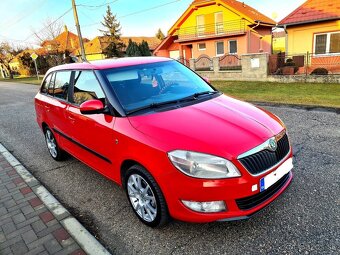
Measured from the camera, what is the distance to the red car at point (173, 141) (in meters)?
2.46

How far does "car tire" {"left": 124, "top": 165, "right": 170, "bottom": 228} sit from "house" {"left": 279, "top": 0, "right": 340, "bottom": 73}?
14713mm

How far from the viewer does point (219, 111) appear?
315cm

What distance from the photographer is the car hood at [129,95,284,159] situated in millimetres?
2520

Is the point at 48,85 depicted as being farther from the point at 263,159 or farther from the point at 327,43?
the point at 327,43

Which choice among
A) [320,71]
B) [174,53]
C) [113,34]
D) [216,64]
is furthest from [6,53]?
[320,71]

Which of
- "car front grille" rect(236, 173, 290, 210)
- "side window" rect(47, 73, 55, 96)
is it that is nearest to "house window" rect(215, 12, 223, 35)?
"side window" rect(47, 73, 55, 96)

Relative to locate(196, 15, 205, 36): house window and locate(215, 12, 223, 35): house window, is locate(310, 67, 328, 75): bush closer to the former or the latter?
locate(215, 12, 223, 35): house window

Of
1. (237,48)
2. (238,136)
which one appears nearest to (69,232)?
(238,136)

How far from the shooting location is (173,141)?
2.57 metres

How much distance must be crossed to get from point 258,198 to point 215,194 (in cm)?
49

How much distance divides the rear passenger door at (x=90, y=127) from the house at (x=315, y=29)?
1412 centimetres

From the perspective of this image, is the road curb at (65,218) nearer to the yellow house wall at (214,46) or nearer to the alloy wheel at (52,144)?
the alloy wheel at (52,144)

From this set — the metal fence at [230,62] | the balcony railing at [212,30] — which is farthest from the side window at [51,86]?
the balcony railing at [212,30]

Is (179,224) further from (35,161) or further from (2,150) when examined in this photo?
(2,150)
